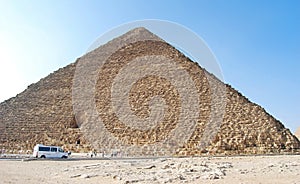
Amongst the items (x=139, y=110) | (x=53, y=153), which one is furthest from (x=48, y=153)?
(x=139, y=110)

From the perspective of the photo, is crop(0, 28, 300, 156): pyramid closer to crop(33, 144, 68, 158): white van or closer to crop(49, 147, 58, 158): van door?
crop(33, 144, 68, 158): white van

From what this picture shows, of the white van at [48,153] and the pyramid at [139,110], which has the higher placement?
the pyramid at [139,110]

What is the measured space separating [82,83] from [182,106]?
1708 cm

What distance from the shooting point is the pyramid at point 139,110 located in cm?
3938

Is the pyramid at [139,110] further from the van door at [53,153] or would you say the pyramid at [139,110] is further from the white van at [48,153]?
the van door at [53,153]

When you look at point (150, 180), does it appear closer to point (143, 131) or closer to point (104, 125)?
point (143, 131)

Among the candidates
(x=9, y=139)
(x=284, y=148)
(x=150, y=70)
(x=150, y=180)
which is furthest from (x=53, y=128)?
(x=150, y=180)

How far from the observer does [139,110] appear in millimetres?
48062

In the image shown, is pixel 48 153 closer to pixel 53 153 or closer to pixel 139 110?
pixel 53 153

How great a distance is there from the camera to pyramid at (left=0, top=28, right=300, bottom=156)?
39.4m

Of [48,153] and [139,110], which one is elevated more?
[139,110]

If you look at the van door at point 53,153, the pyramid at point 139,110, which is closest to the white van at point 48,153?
the van door at point 53,153

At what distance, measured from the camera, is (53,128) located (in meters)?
48.7

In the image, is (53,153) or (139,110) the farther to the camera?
(139,110)
